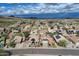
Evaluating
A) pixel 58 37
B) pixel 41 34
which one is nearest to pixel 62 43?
pixel 58 37

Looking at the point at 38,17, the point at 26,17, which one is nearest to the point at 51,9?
the point at 38,17

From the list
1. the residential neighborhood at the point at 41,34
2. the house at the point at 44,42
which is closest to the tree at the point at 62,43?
the residential neighborhood at the point at 41,34

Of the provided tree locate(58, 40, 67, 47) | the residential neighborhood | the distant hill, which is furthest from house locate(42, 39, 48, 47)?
the distant hill

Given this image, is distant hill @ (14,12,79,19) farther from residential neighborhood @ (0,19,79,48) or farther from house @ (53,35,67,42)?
house @ (53,35,67,42)

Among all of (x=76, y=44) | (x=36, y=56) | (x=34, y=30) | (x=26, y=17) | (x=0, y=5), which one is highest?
(x=0, y=5)

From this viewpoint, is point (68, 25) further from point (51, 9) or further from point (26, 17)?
point (26, 17)

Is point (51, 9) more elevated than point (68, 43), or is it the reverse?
point (51, 9)

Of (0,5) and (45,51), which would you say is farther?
(0,5)

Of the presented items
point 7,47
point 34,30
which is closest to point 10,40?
point 7,47
